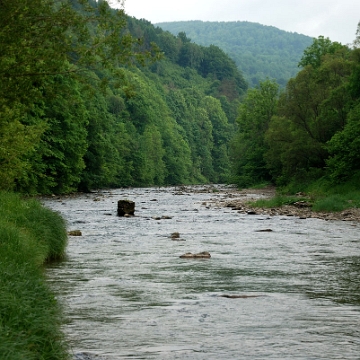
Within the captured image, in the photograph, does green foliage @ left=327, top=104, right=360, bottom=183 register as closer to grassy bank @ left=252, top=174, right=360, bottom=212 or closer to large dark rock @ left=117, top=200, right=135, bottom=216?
grassy bank @ left=252, top=174, right=360, bottom=212

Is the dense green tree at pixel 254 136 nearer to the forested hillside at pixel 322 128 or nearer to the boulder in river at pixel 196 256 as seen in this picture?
the forested hillside at pixel 322 128

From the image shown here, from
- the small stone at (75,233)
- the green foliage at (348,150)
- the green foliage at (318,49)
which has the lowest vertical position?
the small stone at (75,233)

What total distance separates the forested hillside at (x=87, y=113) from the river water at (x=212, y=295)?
4.22m

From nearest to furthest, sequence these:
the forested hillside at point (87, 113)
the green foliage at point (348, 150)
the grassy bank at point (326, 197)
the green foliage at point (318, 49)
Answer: the forested hillside at point (87, 113) → the grassy bank at point (326, 197) → the green foliage at point (348, 150) → the green foliage at point (318, 49)

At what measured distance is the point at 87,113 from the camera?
7025 cm

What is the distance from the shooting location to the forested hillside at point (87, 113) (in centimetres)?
1369

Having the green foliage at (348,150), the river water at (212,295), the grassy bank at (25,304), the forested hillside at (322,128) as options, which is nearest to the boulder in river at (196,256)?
the river water at (212,295)

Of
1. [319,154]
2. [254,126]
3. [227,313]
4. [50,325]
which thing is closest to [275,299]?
[227,313]

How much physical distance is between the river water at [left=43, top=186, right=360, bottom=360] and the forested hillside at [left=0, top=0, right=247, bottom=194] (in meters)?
4.22

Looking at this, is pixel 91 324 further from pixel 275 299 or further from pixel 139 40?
pixel 139 40

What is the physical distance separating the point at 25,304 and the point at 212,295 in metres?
5.39

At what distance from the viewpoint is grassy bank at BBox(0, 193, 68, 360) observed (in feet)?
26.6

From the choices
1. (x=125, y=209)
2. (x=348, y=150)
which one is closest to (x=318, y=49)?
(x=348, y=150)

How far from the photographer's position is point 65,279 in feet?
51.7
